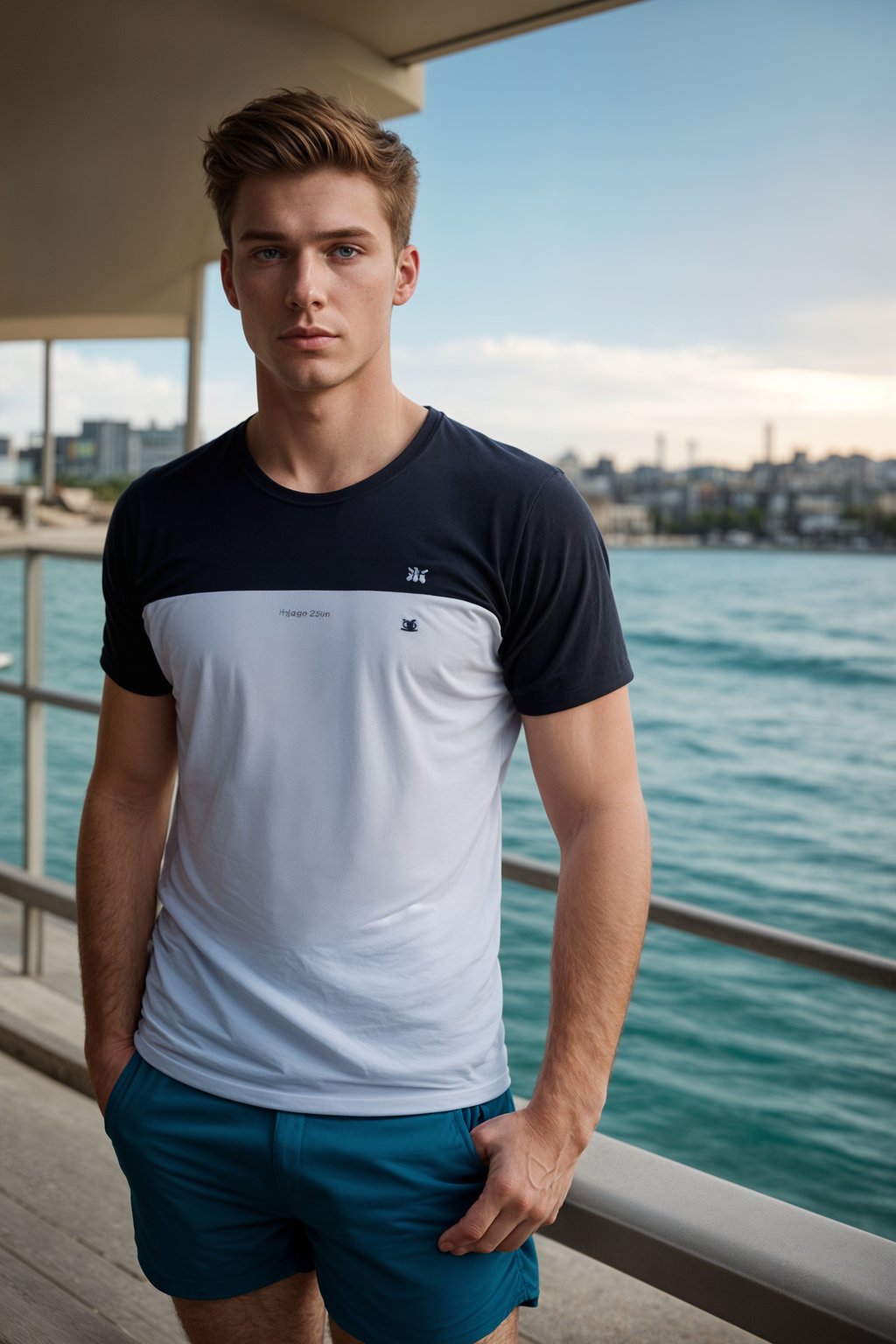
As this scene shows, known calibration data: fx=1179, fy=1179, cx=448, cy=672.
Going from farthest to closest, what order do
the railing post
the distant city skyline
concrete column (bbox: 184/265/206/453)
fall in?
the distant city skyline → the railing post → concrete column (bbox: 184/265/206/453)

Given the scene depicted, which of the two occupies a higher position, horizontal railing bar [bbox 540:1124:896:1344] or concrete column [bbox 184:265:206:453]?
concrete column [bbox 184:265:206:453]

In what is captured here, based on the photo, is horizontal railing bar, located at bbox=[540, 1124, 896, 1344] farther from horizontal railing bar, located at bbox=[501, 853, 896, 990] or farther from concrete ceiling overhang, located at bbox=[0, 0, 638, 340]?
concrete ceiling overhang, located at bbox=[0, 0, 638, 340]

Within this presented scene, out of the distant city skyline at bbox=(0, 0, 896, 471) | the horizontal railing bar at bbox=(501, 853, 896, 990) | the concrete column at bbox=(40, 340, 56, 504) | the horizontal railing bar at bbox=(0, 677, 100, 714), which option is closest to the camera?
the horizontal railing bar at bbox=(501, 853, 896, 990)

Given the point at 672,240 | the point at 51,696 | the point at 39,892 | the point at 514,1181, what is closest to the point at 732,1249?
the point at 514,1181

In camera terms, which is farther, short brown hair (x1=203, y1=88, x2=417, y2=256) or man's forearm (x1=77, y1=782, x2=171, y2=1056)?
man's forearm (x1=77, y1=782, x2=171, y2=1056)

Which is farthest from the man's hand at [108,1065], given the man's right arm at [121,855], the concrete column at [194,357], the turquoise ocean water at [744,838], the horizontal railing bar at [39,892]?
the turquoise ocean water at [744,838]

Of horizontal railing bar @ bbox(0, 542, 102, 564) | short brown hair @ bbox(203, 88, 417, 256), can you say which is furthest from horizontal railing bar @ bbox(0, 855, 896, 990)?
horizontal railing bar @ bbox(0, 542, 102, 564)

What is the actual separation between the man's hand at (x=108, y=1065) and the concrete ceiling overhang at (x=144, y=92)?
1369 millimetres

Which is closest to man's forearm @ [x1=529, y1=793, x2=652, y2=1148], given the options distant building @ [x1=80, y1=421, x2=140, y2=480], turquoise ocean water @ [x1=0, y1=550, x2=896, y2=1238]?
distant building @ [x1=80, y1=421, x2=140, y2=480]

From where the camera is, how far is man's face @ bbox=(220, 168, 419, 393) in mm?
965

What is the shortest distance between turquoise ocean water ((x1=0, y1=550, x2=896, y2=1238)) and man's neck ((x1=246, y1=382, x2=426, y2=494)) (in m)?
2.70

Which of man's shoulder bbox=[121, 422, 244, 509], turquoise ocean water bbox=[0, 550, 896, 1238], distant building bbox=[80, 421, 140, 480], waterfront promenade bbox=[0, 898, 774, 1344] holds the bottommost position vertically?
turquoise ocean water bbox=[0, 550, 896, 1238]

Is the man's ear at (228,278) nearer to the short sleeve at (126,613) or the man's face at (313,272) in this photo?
the man's face at (313,272)

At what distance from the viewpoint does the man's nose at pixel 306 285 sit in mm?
951
